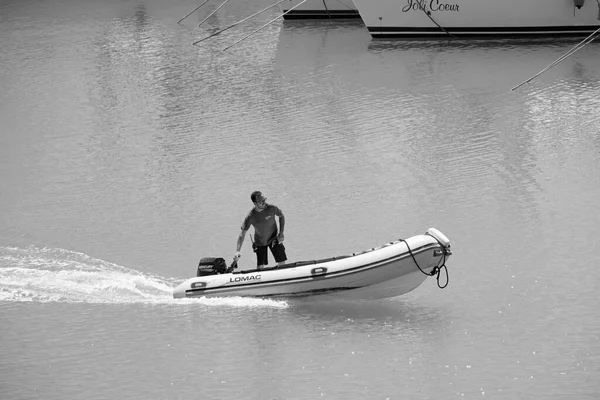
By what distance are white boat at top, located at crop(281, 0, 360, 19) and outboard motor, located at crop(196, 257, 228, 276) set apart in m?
22.6

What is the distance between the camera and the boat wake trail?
15.4 meters

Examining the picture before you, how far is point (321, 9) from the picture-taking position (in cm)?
3747

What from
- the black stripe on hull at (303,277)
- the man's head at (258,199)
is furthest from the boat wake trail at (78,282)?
the man's head at (258,199)

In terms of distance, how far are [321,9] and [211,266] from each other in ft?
75.9

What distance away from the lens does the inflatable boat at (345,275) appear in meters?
14.5

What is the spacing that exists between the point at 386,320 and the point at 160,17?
83.8ft

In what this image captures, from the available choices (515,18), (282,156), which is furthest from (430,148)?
(515,18)

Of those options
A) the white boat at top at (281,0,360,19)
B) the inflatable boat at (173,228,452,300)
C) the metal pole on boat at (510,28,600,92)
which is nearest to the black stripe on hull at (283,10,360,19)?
the white boat at top at (281,0,360,19)

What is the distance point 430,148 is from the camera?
72.9 ft

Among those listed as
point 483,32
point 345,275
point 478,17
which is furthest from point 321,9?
point 345,275

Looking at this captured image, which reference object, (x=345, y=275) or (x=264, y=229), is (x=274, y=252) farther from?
(x=345, y=275)

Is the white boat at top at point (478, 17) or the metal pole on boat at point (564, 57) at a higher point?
the white boat at top at point (478, 17)

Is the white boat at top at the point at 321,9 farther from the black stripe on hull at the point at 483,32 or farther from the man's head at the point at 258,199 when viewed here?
the man's head at the point at 258,199

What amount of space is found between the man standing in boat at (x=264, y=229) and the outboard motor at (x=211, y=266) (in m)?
0.36
